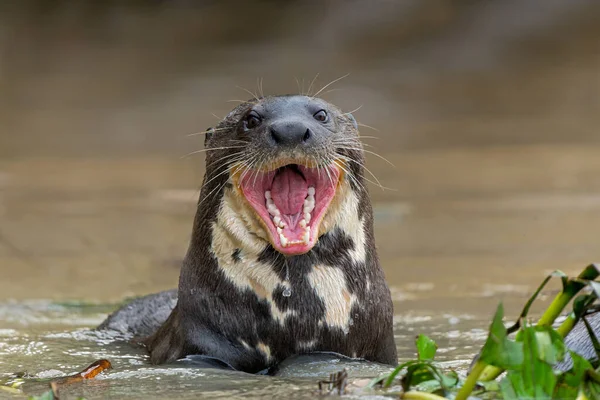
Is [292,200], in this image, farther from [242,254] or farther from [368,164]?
[368,164]

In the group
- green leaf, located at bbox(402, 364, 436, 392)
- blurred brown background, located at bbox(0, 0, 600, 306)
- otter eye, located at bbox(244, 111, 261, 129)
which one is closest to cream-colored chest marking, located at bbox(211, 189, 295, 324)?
otter eye, located at bbox(244, 111, 261, 129)

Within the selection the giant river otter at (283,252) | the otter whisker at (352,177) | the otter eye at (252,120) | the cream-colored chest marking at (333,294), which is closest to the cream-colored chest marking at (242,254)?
the giant river otter at (283,252)

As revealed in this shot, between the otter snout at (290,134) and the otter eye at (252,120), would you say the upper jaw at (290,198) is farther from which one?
the otter eye at (252,120)

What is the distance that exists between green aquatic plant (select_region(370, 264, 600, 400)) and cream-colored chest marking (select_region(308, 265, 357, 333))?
4.29 ft

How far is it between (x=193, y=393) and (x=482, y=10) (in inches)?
554

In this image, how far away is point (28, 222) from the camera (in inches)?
412

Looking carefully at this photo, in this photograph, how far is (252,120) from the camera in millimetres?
4930

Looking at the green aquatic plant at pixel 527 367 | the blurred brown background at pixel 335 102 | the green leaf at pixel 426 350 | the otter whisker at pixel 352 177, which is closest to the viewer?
the green aquatic plant at pixel 527 367

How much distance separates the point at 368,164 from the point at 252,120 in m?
7.76

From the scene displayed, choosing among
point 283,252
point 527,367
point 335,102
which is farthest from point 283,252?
point 335,102

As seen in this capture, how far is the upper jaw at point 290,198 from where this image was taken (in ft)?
15.3

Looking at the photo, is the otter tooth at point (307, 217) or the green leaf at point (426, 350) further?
the otter tooth at point (307, 217)

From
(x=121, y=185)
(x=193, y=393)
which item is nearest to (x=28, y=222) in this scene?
(x=121, y=185)

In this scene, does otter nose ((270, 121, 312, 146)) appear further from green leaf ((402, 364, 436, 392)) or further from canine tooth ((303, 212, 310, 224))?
green leaf ((402, 364, 436, 392))
